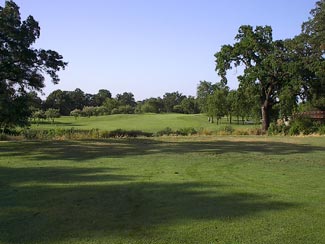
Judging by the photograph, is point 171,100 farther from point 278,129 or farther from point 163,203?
point 163,203

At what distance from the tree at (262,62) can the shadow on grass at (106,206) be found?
32806 mm

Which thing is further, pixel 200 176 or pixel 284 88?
pixel 284 88

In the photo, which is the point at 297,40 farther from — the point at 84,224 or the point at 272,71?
the point at 84,224

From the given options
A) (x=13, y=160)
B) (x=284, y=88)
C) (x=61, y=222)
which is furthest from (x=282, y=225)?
(x=284, y=88)

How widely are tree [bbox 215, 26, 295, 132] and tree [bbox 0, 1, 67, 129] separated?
21.4 m

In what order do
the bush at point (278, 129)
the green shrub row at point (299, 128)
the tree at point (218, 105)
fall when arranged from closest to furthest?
the green shrub row at point (299, 128)
the bush at point (278, 129)
the tree at point (218, 105)

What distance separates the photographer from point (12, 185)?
1071 cm

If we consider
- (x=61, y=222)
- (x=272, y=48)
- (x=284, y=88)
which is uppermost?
(x=272, y=48)

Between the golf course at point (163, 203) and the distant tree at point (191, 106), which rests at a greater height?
the distant tree at point (191, 106)

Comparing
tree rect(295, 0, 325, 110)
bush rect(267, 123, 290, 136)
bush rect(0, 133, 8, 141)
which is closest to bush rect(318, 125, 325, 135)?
bush rect(267, 123, 290, 136)

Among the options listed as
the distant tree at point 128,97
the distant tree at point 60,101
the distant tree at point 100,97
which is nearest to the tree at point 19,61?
the distant tree at point 60,101

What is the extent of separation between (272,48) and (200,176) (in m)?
33.8

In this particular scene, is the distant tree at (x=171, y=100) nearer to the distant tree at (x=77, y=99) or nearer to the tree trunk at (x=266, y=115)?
the distant tree at (x=77, y=99)

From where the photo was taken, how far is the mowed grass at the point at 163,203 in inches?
253
